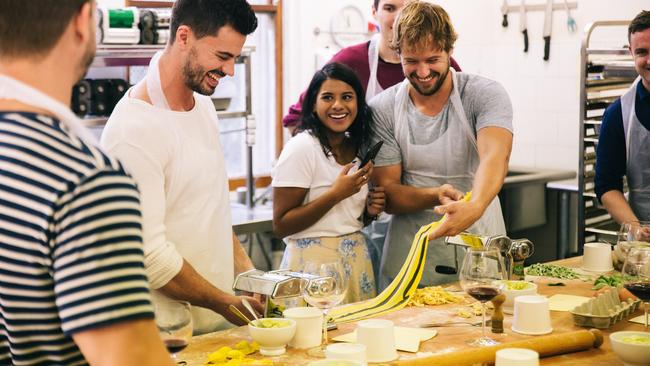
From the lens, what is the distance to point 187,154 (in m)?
2.46

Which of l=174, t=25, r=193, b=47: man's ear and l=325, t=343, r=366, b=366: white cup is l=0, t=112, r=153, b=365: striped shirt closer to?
l=325, t=343, r=366, b=366: white cup

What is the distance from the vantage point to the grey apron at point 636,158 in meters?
3.61

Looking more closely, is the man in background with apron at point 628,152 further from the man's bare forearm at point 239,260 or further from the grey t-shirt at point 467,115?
the man's bare forearm at point 239,260

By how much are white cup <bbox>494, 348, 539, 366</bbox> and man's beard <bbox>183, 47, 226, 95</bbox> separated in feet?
3.72

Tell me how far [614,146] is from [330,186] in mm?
1289

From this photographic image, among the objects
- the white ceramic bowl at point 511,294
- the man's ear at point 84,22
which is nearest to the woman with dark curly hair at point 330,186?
the white ceramic bowl at point 511,294

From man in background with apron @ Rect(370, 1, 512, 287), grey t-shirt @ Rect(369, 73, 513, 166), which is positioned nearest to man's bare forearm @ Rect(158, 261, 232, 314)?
man in background with apron @ Rect(370, 1, 512, 287)

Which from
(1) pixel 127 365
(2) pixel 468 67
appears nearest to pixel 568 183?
(2) pixel 468 67

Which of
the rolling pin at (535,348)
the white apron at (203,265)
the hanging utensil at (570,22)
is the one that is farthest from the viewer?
the hanging utensil at (570,22)

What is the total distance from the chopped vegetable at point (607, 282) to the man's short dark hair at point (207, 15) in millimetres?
1430

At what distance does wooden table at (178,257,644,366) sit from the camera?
2.14m

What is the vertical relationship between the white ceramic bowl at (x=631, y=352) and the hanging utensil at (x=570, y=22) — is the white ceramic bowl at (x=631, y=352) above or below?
below

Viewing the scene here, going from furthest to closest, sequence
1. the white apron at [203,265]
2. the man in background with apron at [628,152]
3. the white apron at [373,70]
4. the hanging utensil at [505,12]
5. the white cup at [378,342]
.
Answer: the hanging utensil at [505,12] → the white apron at [373,70] → the man in background with apron at [628,152] → the white apron at [203,265] → the white cup at [378,342]

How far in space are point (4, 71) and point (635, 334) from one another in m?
1.61
